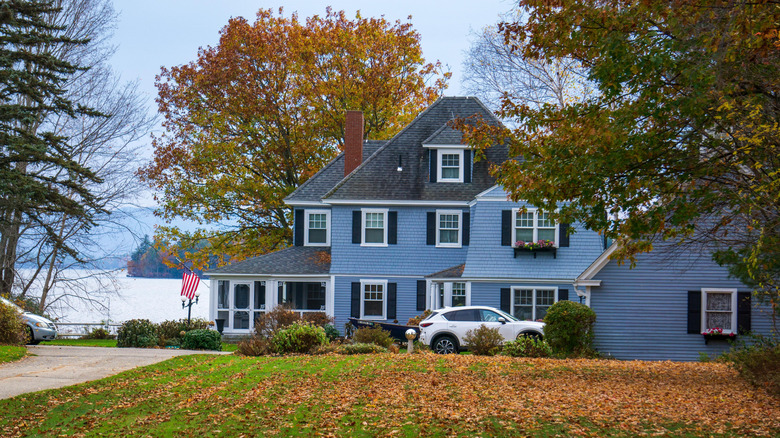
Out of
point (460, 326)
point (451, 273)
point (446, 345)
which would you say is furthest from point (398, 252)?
point (460, 326)

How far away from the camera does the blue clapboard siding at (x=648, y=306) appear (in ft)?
79.5

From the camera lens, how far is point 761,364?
1371 centimetres

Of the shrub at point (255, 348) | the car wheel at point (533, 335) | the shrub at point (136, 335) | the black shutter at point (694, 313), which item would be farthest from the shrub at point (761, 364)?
the shrub at point (136, 335)

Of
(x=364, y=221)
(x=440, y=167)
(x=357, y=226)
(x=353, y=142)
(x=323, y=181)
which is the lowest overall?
(x=357, y=226)

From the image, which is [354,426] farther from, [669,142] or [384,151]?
[384,151]

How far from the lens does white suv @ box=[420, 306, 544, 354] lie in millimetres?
22312

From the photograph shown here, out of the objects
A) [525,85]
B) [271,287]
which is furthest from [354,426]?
[525,85]

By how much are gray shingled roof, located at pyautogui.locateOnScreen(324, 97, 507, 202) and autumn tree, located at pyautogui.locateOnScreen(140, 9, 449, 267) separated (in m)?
5.35

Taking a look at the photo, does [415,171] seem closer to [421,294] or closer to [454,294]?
[421,294]

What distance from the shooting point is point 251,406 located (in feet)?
39.7

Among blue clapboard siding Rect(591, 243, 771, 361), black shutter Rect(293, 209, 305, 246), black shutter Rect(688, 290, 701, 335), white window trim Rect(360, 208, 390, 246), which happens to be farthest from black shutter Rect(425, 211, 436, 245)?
black shutter Rect(688, 290, 701, 335)

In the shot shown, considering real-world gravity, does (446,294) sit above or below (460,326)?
above

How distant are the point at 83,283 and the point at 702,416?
31.2 m

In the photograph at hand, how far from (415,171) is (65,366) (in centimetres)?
1679
